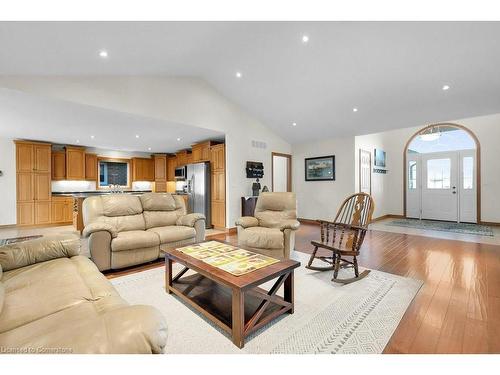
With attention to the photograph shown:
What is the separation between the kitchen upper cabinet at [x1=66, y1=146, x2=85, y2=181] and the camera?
21.9 ft

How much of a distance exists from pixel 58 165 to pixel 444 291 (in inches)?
339

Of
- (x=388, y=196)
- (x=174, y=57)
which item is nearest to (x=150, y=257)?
(x=174, y=57)

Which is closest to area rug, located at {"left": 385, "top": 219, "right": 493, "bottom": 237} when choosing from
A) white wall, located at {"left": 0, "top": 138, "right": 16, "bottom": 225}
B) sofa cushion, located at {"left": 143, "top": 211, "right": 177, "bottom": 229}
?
sofa cushion, located at {"left": 143, "top": 211, "right": 177, "bottom": 229}

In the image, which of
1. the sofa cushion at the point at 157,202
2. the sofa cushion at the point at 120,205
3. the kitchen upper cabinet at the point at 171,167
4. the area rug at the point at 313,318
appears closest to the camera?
the area rug at the point at 313,318

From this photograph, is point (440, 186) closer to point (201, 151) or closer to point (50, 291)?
point (201, 151)

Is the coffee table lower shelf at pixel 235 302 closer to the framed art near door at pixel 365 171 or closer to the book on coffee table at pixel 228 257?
the book on coffee table at pixel 228 257

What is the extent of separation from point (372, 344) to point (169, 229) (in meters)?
2.76

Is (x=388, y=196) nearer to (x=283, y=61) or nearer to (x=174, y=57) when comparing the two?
(x=283, y=61)

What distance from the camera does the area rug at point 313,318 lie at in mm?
1593

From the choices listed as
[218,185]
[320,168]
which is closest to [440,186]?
[320,168]

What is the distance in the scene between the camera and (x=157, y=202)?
3830mm

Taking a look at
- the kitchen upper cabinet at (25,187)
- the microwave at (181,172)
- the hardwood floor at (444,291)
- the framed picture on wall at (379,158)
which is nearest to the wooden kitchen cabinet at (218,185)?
the microwave at (181,172)

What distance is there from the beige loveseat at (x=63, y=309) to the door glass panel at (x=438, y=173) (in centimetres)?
826

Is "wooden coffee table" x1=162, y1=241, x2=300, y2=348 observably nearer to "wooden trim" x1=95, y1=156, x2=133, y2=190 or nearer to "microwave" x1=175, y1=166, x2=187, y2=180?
"microwave" x1=175, y1=166, x2=187, y2=180
